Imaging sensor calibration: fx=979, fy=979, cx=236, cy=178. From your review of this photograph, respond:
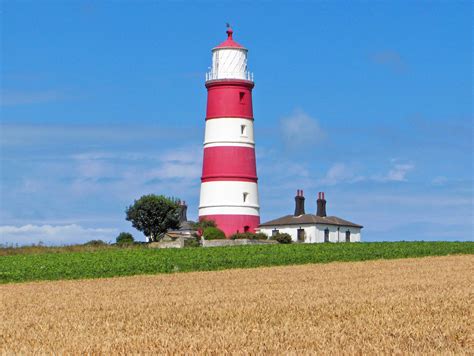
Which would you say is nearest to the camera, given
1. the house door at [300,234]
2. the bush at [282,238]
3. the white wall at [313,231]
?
the bush at [282,238]

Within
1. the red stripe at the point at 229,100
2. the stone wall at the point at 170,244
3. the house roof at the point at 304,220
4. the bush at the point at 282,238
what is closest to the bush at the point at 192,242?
the stone wall at the point at 170,244

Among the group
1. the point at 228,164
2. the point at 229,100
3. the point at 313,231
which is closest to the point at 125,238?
the point at 228,164

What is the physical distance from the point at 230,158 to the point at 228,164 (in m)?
0.46

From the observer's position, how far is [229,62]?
7112 cm

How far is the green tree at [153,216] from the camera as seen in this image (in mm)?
80812

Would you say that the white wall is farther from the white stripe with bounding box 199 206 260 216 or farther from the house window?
the white stripe with bounding box 199 206 260 216

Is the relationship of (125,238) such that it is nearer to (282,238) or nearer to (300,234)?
(282,238)

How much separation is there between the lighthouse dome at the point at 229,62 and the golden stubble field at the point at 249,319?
146 ft

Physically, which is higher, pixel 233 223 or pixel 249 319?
pixel 233 223

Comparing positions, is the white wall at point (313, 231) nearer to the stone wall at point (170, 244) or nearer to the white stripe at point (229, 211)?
the white stripe at point (229, 211)

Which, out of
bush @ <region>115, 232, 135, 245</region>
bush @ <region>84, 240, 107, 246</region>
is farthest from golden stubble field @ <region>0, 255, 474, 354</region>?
bush @ <region>115, 232, 135, 245</region>

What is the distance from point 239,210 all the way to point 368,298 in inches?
1905

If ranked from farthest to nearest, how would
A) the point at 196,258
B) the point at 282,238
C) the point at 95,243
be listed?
the point at 282,238
the point at 95,243
the point at 196,258

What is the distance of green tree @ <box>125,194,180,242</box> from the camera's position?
8081cm
